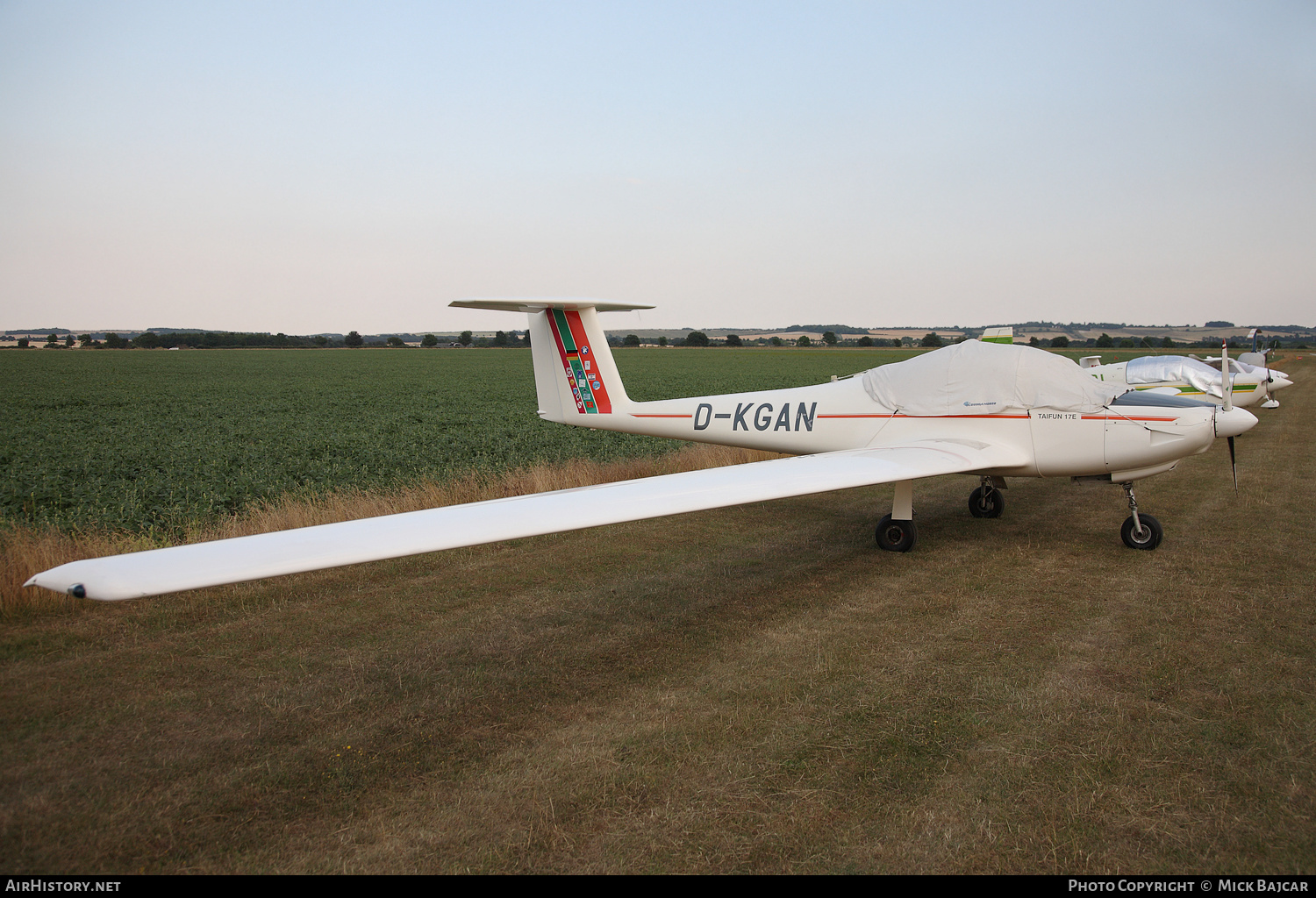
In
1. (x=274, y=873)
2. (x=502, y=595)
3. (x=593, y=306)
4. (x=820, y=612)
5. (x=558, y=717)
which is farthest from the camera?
(x=593, y=306)

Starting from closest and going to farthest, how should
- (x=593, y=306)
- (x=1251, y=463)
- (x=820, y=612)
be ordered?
(x=820, y=612) < (x=593, y=306) < (x=1251, y=463)

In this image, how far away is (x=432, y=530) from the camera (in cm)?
375

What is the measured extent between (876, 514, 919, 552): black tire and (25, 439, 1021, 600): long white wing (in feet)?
4.23

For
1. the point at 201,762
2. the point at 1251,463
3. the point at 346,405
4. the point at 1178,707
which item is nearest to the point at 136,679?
the point at 201,762

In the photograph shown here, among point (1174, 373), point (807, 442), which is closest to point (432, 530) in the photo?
point (807, 442)

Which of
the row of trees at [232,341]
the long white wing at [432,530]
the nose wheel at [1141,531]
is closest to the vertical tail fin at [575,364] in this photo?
the long white wing at [432,530]

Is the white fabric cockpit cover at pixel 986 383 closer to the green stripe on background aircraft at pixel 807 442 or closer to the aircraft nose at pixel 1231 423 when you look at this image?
the green stripe on background aircraft at pixel 807 442

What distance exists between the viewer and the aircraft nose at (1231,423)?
23.1 ft

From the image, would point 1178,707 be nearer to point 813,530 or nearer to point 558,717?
point 558,717

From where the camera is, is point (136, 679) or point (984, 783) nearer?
point (984, 783)

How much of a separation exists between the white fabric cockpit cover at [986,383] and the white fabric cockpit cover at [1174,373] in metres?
9.86

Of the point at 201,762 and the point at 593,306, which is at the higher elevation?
the point at 593,306

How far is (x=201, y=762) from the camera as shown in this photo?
357cm

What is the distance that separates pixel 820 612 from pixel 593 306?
538 centimetres
